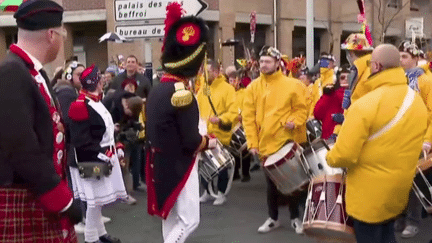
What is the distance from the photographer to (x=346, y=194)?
411 cm

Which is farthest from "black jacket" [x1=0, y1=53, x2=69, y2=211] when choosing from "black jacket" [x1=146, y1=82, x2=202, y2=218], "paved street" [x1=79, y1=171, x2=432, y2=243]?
"paved street" [x1=79, y1=171, x2=432, y2=243]

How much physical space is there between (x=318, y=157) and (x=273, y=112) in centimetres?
114

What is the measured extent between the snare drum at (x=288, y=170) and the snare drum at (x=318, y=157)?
0.21m

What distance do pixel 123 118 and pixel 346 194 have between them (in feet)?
14.5

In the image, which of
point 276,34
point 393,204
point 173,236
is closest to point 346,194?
point 393,204

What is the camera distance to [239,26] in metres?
27.6

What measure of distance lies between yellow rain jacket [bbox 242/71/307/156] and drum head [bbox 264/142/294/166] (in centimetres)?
10

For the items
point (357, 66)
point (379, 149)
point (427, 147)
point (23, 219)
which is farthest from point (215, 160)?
point (23, 219)

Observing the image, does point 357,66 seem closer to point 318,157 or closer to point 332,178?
point 332,178

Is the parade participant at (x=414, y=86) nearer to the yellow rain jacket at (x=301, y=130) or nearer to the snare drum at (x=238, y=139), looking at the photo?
the yellow rain jacket at (x=301, y=130)

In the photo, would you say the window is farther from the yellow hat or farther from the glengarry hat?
the glengarry hat

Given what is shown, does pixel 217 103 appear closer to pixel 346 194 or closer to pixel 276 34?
pixel 346 194

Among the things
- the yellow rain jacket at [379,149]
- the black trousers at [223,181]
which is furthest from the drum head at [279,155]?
the black trousers at [223,181]

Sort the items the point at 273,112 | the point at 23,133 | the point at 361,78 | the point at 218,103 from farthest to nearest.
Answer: the point at 218,103 < the point at 273,112 < the point at 361,78 < the point at 23,133
